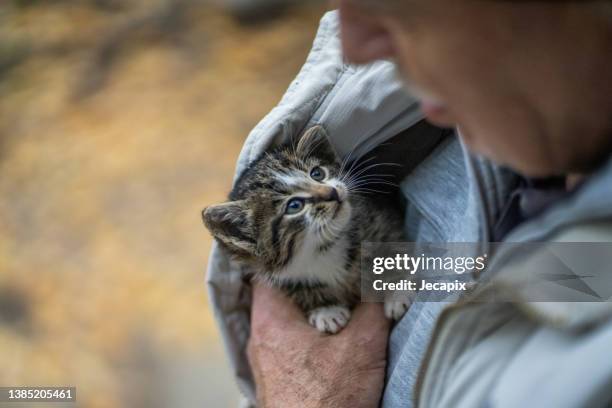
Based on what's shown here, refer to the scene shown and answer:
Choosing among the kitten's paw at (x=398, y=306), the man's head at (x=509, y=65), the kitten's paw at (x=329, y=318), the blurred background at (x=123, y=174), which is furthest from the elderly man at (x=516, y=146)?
the blurred background at (x=123, y=174)

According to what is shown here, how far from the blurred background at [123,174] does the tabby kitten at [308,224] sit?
2.52 ft

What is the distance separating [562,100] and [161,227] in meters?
1.71

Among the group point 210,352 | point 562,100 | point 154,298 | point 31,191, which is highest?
point 562,100

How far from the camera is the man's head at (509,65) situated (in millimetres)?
476

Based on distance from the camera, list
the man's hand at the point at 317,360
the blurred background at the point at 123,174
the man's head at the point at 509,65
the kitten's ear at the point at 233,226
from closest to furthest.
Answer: the man's head at the point at 509,65
the man's hand at the point at 317,360
the kitten's ear at the point at 233,226
the blurred background at the point at 123,174

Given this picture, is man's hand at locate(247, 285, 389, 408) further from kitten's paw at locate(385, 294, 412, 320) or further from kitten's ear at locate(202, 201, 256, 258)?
kitten's ear at locate(202, 201, 256, 258)

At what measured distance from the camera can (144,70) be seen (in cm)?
241

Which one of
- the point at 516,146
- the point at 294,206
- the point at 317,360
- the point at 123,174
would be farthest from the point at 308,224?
the point at 123,174

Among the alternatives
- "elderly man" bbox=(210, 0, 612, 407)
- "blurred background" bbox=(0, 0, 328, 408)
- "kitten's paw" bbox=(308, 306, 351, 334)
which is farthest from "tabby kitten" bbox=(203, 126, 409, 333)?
"blurred background" bbox=(0, 0, 328, 408)

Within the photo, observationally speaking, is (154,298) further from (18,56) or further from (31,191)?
(18,56)

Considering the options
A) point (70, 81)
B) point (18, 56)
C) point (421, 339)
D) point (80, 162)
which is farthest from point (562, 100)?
point (18, 56)

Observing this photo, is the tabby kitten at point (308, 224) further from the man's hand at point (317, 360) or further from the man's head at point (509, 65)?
the man's head at point (509, 65)

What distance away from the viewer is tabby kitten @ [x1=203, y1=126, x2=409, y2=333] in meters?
1.13

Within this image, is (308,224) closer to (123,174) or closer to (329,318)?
(329,318)
